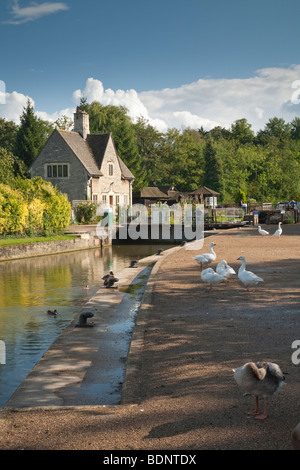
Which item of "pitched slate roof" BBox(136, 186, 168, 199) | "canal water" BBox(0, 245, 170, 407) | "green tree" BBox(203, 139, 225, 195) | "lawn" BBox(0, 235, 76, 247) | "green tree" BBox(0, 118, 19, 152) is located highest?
"green tree" BBox(0, 118, 19, 152)

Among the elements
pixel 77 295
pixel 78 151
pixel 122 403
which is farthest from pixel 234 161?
pixel 122 403

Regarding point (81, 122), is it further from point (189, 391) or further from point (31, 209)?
point (189, 391)

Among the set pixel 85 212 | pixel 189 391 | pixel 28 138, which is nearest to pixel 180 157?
pixel 28 138

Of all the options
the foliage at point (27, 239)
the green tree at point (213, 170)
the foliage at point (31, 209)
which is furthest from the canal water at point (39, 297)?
the green tree at point (213, 170)

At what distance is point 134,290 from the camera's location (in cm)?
1703

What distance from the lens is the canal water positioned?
35.0ft

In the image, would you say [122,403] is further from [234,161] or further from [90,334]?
[234,161]

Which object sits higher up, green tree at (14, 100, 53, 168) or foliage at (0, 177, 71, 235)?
green tree at (14, 100, 53, 168)

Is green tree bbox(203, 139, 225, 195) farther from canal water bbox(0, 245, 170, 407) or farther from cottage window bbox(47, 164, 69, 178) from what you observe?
canal water bbox(0, 245, 170, 407)

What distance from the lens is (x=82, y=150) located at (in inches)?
2103

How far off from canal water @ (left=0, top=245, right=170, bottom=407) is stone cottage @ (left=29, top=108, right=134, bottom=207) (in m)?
19.2

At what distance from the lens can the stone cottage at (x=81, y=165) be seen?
51.5m

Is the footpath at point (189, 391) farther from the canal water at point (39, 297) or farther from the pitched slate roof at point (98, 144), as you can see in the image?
the pitched slate roof at point (98, 144)

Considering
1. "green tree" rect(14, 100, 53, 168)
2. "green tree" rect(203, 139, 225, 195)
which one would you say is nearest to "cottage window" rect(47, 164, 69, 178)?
"green tree" rect(14, 100, 53, 168)
